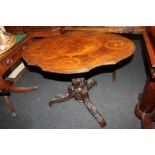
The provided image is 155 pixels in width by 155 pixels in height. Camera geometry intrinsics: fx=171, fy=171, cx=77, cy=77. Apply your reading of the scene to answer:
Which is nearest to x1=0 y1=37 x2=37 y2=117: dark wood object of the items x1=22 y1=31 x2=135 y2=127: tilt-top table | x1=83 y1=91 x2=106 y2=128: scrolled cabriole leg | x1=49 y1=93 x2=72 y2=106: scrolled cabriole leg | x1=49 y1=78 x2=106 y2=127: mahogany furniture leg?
x1=22 y1=31 x2=135 y2=127: tilt-top table

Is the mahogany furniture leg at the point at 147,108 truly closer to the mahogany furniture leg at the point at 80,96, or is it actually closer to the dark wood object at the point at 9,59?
the mahogany furniture leg at the point at 80,96

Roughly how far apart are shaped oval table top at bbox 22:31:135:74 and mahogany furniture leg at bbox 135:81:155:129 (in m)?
0.44

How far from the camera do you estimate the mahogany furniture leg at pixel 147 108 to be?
171 cm

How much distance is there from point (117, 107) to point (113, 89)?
0.38m

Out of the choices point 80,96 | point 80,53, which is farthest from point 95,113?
point 80,53

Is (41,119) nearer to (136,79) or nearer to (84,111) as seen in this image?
(84,111)

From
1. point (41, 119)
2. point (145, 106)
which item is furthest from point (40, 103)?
point (145, 106)

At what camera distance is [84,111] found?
223 cm

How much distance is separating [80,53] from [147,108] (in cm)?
95

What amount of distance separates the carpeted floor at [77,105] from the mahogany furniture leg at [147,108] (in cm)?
13

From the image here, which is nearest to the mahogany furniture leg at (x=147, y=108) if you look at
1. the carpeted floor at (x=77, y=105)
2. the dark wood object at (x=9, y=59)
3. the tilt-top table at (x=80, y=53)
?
the carpeted floor at (x=77, y=105)

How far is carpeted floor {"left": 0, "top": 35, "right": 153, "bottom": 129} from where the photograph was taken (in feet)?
6.85

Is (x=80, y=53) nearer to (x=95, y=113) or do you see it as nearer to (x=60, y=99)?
(x=95, y=113)

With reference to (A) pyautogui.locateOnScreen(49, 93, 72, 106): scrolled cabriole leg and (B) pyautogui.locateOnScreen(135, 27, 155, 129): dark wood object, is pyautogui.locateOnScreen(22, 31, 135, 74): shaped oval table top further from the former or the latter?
(A) pyautogui.locateOnScreen(49, 93, 72, 106): scrolled cabriole leg
